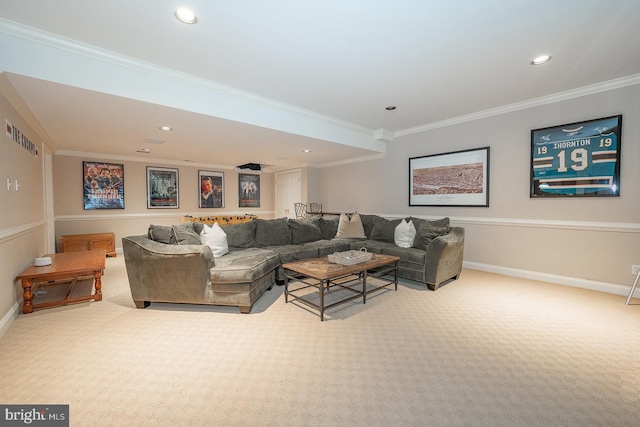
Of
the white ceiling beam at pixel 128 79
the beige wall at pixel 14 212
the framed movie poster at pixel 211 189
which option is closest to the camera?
the white ceiling beam at pixel 128 79

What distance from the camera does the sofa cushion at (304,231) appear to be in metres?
4.82

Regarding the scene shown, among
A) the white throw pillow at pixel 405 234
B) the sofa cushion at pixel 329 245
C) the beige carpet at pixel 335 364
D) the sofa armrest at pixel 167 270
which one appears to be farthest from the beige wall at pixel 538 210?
the sofa armrest at pixel 167 270

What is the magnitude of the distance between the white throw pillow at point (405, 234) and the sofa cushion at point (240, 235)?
7.75 ft

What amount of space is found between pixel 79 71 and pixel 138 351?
267 cm

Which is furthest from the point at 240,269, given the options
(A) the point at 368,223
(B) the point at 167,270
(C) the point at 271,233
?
(A) the point at 368,223

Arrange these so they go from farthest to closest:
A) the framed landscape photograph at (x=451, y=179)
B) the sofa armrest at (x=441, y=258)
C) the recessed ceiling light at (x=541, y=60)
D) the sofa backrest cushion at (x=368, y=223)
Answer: the sofa backrest cushion at (x=368, y=223) → the framed landscape photograph at (x=451, y=179) → the sofa armrest at (x=441, y=258) → the recessed ceiling light at (x=541, y=60)

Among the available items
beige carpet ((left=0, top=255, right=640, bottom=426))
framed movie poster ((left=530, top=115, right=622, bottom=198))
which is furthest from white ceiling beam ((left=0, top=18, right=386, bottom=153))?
framed movie poster ((left=530, top=115, right=622, bottom=198))

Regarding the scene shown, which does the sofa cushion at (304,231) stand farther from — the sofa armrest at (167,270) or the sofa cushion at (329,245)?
the sofa armrest at (167,270)

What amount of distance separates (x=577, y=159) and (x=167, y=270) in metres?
5.39

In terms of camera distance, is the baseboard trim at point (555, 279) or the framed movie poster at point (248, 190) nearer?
the baseboard trim at point (555, 279)

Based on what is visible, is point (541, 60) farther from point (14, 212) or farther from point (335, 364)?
point (14, 212)

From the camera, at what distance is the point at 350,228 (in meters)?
5.29

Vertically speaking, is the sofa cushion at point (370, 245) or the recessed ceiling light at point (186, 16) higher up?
the recessed ceiling light at point (186, 16)

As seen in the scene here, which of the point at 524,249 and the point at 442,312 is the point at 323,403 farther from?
the point at 524,249
